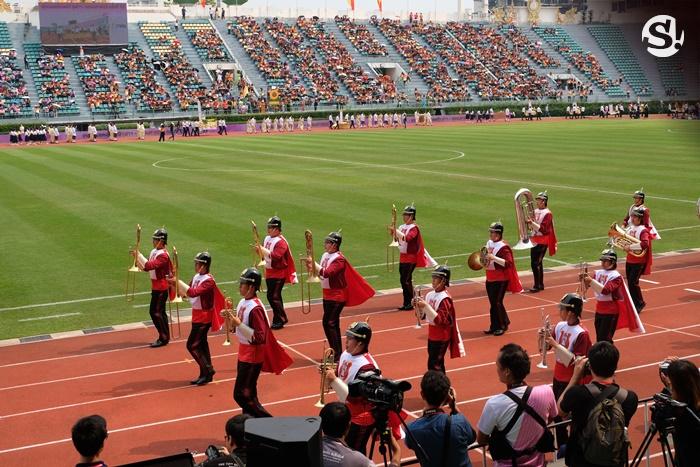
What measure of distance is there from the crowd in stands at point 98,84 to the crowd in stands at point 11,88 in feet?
16.3

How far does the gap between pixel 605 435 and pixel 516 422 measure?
2.05 feet

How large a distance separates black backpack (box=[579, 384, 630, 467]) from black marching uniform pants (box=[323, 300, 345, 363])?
736 centimetres

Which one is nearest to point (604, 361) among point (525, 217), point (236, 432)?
point (236, 432)

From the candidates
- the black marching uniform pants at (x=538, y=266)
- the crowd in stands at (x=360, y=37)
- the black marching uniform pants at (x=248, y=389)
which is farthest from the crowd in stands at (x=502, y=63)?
the black marching uniform pants at (x=248, y=389)

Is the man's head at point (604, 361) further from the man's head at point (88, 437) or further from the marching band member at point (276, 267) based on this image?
the marching band member at point (276, 267)

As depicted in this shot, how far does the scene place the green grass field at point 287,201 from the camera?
61.7 ft

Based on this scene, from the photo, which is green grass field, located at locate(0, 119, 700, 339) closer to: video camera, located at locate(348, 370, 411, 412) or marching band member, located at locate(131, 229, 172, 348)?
marching band member, located at locate(131, 229, 172, 348)

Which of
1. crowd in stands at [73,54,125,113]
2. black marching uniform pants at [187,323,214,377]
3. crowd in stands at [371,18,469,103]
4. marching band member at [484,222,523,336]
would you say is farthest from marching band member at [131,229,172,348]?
crowd in stands at [371,18,469,103]

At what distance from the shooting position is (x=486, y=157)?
4241 centimetres

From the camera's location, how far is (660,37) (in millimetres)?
2160

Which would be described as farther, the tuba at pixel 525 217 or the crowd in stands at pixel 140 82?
the crowd in stands at pixel 140 82

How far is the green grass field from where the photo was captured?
18797mm

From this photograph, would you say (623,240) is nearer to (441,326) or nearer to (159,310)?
(441,326)

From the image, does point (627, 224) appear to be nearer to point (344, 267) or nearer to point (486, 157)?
point (344, 267)
